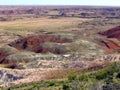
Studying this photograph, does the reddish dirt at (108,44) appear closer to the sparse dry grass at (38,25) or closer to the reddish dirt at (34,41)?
the reddish dirt at (34,41)

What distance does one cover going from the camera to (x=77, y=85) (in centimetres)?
2442

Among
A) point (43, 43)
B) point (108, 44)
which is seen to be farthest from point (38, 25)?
point (43, 43)

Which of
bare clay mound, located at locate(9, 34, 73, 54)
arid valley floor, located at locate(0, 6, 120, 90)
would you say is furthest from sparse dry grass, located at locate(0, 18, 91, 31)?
arid valley floor, located at locate(0, 6, 120, 90)

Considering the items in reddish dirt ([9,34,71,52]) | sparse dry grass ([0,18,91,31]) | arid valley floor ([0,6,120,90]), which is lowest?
sparse dry grass ([0,18,91,31])

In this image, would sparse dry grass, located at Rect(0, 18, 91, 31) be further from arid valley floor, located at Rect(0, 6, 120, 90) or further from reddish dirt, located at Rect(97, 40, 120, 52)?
reddish dirt, located at Rect(97, 40, 120, 52)

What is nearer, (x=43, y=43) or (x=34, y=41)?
(x=43, y=43)

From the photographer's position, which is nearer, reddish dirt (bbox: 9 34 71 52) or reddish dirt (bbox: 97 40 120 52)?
reddish dirt (bbox: 97 40 120 52)

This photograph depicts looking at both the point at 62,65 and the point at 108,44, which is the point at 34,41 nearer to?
the point at 108,44

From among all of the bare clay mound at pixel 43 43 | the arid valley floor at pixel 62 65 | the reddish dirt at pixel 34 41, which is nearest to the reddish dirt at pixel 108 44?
the arid valley floor at pixel 62 65

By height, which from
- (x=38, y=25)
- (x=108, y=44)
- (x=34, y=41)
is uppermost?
(x=108, y=44)

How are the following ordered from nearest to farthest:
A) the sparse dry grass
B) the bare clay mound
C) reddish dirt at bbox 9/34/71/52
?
the bare clay mound → reddish dirt at bbox 9/34/71/52 → the sparse dry grass

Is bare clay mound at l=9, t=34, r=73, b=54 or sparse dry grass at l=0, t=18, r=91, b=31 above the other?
bare clay mound at l=9, t=34, r=73, b=54

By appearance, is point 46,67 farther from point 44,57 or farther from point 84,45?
point 84,45

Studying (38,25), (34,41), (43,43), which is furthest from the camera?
(38,25)
